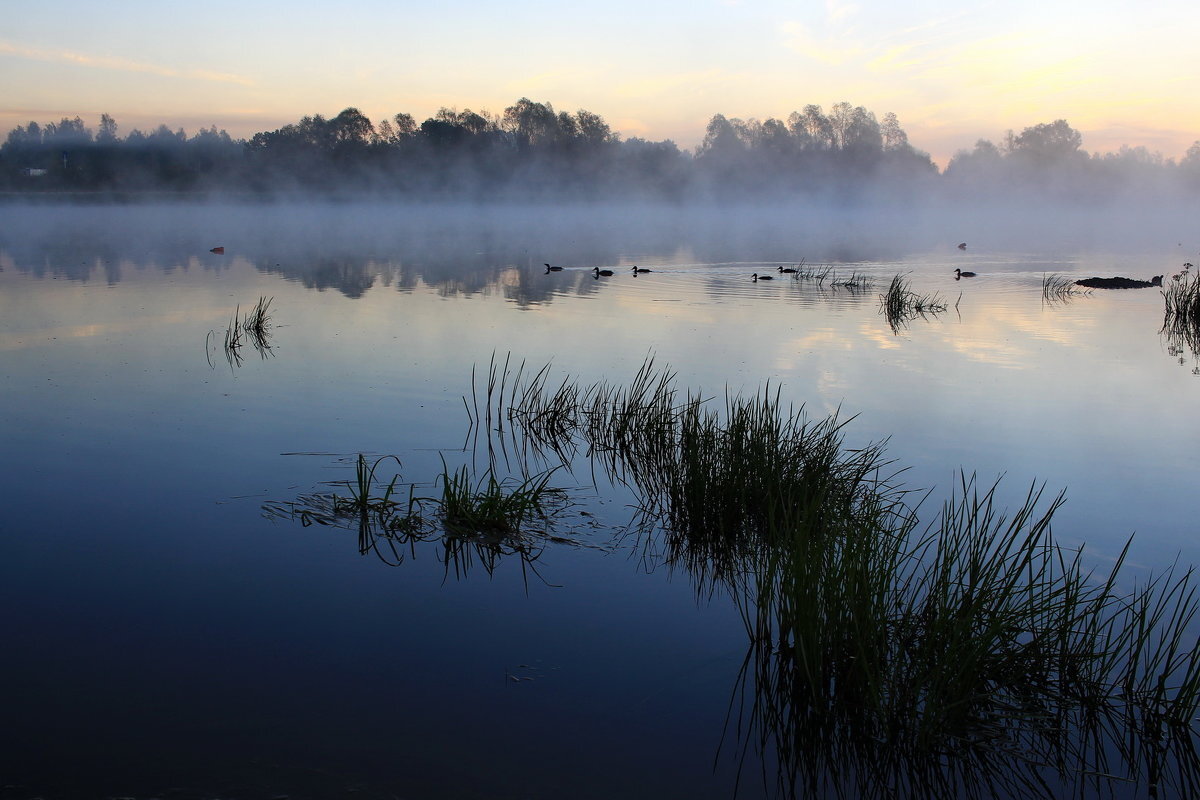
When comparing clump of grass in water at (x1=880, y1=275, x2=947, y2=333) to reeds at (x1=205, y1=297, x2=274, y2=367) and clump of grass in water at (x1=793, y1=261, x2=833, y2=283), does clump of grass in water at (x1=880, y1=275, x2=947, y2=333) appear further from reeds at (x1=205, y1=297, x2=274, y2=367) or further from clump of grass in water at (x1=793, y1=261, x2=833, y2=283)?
reeds at (x1=205, y1=297, x2=274, y2=367)

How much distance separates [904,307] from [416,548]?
1580 centimetres

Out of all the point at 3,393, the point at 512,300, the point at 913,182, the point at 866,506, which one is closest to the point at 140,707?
the point at 866,506

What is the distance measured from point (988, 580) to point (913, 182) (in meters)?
160

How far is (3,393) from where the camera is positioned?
9766 millimetres

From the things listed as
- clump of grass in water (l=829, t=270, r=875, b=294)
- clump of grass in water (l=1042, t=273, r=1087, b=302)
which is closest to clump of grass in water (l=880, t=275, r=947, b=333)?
clump of grass in water (l=829, t=270, r=875, b=294)

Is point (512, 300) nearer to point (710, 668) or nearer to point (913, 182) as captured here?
point (710, 668)

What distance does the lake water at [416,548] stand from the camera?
3.64 meters

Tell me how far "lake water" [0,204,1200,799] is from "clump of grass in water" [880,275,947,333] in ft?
1.92

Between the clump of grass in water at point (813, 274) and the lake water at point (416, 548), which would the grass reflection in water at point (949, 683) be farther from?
the clump of grass in water at point (813, 274)

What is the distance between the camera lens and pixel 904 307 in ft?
62.9

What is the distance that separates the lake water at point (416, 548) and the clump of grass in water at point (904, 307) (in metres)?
0.59

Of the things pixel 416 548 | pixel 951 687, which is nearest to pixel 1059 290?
pixel 416 548

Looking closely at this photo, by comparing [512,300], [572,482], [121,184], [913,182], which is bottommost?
[572,482]

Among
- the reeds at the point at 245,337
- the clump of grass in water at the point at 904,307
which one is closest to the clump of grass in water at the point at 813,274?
the clump of grass in water at the point at 904,307
